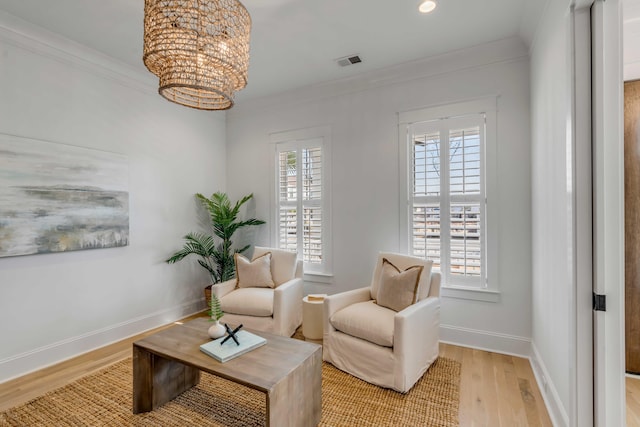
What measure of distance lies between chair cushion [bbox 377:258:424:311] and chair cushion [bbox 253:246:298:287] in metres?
1.14

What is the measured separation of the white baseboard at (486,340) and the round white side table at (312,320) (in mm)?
1242

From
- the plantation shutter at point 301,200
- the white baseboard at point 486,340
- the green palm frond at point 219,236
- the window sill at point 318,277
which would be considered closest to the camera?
the white baseboard at point 486,340

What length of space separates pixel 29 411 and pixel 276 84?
366 centimetres

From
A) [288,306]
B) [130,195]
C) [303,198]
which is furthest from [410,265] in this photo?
[130,195]

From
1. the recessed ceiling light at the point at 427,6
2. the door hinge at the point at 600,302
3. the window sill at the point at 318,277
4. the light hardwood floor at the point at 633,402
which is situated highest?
the recessed ceiling light at the point at 427,6

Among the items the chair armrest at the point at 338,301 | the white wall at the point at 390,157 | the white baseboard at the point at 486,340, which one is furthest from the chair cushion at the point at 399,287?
the white baseboard at the point at 486,340

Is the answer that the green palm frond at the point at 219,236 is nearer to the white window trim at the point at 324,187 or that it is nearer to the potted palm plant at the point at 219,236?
the potted palm plant at the point at 219,236

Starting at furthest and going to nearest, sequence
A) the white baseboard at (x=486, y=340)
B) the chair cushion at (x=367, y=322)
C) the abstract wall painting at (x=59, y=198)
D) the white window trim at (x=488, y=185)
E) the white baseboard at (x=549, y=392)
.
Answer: the white window trim at (x=488, y=185)
the white baseboard at (x=486, y=340)
the abstract wall painting at (x=59, y=198)
the chair cushion at (x=367, y=322)
the white baseboard at (x=549, y=392)

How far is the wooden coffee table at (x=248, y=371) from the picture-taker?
5.26 ft

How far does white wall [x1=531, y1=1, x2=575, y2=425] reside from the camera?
1.68 m

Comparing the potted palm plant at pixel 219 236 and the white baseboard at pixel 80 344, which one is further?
the potted palm plant at pixel 219 236

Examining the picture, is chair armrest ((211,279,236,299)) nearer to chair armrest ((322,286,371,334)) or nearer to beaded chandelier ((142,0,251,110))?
chair armrest ((322,286,371,334))

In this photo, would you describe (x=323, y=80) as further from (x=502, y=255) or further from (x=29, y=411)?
(x=29, y=411)

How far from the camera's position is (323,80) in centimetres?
365
